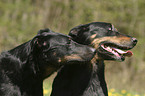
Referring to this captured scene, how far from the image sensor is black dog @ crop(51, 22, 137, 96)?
14.9 ft

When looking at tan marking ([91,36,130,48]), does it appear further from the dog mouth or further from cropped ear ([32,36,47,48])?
cropped ear ([32,36,47,48])

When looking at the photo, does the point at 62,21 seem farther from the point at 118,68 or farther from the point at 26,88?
the point at 26,88

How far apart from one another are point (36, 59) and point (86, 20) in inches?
327

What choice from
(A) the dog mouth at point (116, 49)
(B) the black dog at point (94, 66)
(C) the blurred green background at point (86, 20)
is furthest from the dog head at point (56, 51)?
(C) the blurred green background at point (86, 20)

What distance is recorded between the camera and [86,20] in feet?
39.7

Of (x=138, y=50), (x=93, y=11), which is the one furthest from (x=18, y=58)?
(x=138, y=50)

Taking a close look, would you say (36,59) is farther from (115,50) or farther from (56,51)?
(115,50)

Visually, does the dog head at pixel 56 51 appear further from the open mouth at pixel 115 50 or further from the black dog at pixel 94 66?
the open mouth at pixel 115 50

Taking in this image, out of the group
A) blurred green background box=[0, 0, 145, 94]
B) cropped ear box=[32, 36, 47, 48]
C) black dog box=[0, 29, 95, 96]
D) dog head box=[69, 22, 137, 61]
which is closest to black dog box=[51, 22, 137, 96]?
dog head box=[69, 22, 137, 61]

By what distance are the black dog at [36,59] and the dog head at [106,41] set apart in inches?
24.1

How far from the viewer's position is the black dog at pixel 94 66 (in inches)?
178

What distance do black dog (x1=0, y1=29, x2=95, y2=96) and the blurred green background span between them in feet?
24.3

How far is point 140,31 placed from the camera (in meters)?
12.3

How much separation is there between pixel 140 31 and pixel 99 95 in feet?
28.0
